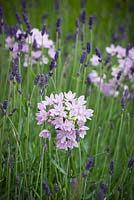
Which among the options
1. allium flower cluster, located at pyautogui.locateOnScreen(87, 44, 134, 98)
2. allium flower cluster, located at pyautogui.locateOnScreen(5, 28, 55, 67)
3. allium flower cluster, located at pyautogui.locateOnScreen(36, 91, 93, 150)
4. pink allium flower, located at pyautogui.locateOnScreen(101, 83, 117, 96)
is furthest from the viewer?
pink allium flower, located at pyautogui.locateOnScreen(101, 83, 117, 96)

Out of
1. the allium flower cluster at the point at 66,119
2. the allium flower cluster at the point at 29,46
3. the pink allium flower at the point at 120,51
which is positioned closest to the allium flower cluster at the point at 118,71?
the pink allium flower at the point at 120,51

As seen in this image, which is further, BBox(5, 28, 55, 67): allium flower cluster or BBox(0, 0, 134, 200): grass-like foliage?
BBox(5, 28, 55, 67): allium flower cluster

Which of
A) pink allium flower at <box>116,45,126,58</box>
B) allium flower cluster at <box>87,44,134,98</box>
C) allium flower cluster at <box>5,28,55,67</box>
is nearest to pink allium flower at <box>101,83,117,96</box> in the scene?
allium flower cluster at <box>87,44,134,98</box>

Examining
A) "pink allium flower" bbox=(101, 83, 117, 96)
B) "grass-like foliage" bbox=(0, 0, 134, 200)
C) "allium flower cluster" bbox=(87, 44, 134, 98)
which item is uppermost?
"allium flower cluster" bbox=(87, 44, 134, 98)

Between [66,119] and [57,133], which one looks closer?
[66,119]

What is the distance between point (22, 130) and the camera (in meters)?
2.34

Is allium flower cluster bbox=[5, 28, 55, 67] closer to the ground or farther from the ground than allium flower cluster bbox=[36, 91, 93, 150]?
farther from the ground

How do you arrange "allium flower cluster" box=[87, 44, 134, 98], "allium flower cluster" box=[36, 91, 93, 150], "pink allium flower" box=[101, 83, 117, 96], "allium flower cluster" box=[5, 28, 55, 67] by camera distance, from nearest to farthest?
"allium flower cluster" box=[36, 91, 93, 150] → "allium flower cluster" box=[5, 28, 55, 67] → "allium flower cluster" box=[87, 44, 134, 98] → "pink allium flower" box=[101, 83, 117, 96]

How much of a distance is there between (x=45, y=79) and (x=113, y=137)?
3.17 feet

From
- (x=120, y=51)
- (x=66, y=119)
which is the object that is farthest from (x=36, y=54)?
(x=66, y=119)

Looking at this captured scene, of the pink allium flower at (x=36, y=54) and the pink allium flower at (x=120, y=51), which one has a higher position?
the pink allium flower at (x=120, y=51)

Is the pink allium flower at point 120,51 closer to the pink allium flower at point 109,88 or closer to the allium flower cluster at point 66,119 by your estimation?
the pink allium flower at point 109,88

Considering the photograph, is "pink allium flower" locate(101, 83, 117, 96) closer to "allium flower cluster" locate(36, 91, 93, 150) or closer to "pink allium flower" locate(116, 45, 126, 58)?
"pink allium flower" locate(116, 45, 126, 58)

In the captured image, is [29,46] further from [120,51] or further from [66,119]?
[66,119]
